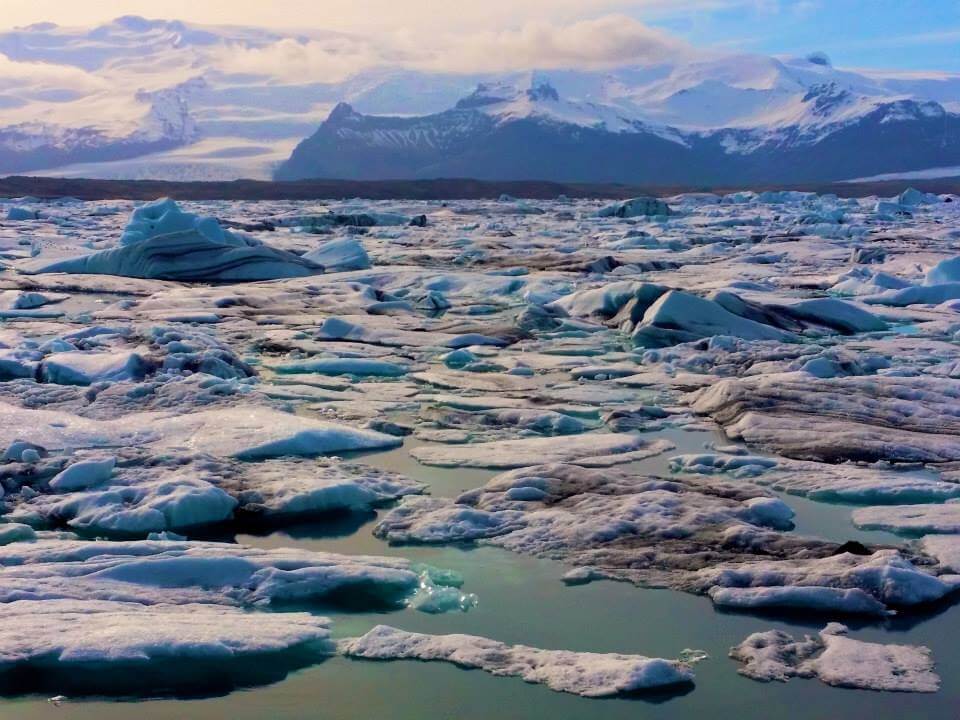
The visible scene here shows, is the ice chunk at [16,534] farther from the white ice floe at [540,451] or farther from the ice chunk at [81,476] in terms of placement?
the white ice floe at [540,451]

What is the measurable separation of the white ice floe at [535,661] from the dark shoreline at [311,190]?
46873 millimetres

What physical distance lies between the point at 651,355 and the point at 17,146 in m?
115

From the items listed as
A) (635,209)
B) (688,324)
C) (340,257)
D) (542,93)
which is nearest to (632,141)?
(542,93)

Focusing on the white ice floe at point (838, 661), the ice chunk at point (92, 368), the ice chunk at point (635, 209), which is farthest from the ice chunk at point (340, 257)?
the ice chunk at point (635, 209)

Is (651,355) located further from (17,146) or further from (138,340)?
(17,146)

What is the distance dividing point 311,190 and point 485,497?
55.5 metres

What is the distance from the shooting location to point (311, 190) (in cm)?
5931

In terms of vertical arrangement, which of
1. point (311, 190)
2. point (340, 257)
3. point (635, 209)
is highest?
point (311, 190)

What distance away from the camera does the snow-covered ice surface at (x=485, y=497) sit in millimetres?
3676

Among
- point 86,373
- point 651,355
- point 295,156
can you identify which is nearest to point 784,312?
point 651,355

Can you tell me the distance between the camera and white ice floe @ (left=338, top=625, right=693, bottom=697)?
354cm

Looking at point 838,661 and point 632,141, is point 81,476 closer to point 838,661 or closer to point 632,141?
point 838,661

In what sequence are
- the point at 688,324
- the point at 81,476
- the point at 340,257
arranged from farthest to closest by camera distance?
the point at 340,257
the point at 688,324
the point at 81,476

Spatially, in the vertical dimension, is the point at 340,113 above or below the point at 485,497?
above
